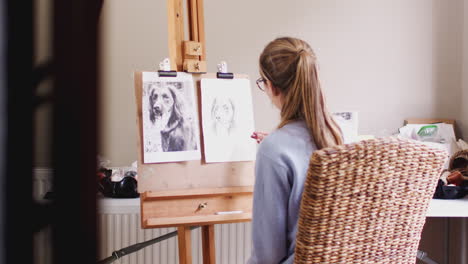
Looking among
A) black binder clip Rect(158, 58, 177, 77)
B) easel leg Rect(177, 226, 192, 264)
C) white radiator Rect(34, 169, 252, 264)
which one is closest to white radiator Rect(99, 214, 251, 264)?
white radiator Rect(34, 169, 252, 264)

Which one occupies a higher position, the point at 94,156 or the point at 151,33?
the point at 151,33

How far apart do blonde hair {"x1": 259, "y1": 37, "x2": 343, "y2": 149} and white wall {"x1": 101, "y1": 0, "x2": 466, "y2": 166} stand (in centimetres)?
116

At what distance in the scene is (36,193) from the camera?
0.23 meters

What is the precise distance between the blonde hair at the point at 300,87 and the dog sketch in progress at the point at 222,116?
1.43 ft

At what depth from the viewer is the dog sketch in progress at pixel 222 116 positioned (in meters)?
1.62

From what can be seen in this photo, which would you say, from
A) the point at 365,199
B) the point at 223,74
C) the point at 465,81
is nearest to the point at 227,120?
the point at 223,74

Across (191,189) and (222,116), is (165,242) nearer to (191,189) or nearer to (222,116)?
(191,189)

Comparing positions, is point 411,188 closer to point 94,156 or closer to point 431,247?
point 94,156

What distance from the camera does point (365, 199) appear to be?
A: 999 millimetres

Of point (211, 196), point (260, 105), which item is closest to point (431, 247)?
point (260, 105)

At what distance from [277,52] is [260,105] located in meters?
1.19

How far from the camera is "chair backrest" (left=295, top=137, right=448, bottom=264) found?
96 cm

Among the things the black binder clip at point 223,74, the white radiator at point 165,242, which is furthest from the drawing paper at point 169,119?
the white radiator at point 165,242

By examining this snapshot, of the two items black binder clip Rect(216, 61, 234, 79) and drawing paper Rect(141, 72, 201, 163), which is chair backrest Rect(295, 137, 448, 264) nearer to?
drawing paper Rect(141, 72, 201, 163)
